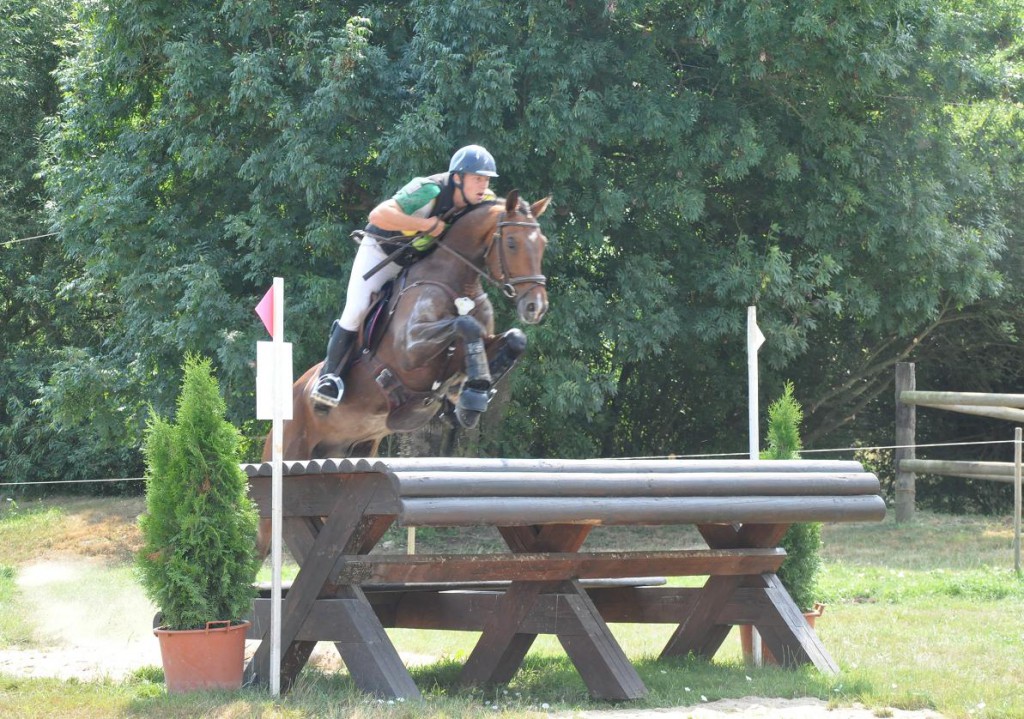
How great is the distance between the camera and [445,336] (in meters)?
6.09

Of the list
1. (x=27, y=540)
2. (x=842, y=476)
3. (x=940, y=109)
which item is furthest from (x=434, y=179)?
(x=27, y=540)

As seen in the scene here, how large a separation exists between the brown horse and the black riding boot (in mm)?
74

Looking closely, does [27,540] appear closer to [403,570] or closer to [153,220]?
[153,220]

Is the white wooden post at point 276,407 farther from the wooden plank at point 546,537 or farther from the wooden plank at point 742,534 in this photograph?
the wooden plank at point 742,534

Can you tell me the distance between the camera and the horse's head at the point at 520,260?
228 inches

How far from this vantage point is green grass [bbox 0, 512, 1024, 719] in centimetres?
472

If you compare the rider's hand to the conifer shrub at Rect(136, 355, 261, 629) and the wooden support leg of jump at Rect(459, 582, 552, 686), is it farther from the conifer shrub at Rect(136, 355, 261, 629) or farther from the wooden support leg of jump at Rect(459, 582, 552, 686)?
the wooden support leg of jump at Rect(459, 582, 552, 686)

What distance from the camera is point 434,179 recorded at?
6.40 metres

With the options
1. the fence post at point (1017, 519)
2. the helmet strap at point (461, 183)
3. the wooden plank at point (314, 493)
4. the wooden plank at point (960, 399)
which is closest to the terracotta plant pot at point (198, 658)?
the wooden plank at point (314, 493)

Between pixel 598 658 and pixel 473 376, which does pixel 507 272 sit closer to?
pixel 473 376

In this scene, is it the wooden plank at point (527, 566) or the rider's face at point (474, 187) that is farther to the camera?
the rider's face at point (474, 187)

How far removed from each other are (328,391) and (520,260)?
1.40 m

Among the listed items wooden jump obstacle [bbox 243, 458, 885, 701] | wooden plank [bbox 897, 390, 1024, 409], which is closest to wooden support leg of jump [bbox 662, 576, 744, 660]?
wooden jump obstacle [bbox 243, 458, 885, 701]

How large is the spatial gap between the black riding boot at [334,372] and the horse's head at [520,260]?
1068 millimetres
